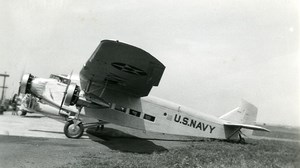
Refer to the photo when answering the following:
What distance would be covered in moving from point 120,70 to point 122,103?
2.71m

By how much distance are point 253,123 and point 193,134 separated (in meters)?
3.97

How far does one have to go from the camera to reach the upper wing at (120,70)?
7.15 meters

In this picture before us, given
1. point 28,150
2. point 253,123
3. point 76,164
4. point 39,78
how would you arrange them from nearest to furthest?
point 76,164 → point 28,150 → point 39,78 → point 253,123

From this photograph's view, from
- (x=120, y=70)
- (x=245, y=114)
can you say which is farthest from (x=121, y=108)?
(x=245, y=114)

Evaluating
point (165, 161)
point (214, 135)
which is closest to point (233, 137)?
point (214, 135)

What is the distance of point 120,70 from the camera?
8680mm

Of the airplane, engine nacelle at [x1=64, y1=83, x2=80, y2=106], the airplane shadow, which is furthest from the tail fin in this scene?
engine nacelle at [x1=64, y1=83, x2=80, y2=106]

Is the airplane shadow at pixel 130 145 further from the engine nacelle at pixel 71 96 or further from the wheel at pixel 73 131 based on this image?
the engine nacelle at pixel 71 96

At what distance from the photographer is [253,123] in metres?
13.8

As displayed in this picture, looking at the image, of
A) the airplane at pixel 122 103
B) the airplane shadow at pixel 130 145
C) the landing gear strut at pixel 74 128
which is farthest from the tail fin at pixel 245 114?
the landing gear strut at pixel 74 128

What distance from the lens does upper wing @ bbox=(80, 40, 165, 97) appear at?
282 inches

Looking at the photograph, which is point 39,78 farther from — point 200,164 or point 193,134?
point 200,164

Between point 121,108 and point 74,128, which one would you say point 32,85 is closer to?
point 74,128

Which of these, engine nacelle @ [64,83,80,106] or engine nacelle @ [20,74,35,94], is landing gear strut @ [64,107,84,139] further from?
engine nacelle @ [20,74,35,94]
